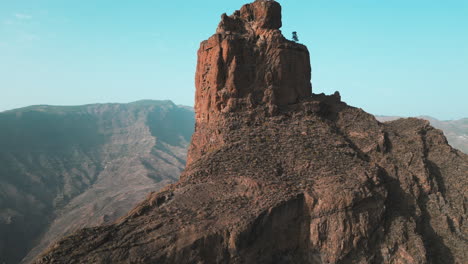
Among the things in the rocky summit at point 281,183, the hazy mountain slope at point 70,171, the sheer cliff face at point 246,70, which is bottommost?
the hazy mountain slope at point 70,171

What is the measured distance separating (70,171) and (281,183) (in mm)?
107758

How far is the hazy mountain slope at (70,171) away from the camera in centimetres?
6850

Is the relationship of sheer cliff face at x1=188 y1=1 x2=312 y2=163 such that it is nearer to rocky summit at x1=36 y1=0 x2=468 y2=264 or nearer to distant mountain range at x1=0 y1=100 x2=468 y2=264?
rocky summit at x1=36 y1=0 x2=468 y2=264

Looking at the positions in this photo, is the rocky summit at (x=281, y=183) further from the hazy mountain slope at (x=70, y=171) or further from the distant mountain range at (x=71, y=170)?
the hazy mountain slope at (x=70, y=171)

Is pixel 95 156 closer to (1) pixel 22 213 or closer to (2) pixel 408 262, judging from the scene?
(1) pixel 22 213

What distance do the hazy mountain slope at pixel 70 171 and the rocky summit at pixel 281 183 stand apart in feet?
162

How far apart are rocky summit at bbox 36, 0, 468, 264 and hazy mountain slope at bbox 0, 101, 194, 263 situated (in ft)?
162

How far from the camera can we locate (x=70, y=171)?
359ft

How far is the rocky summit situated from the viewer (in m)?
15.7

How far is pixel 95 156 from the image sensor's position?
132375mm

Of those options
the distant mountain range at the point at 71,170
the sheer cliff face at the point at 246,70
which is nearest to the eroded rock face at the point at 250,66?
the sheer cliff face at the point at 246,70

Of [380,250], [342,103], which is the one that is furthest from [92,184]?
[380,250]

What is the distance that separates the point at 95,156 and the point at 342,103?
122321 millimetres

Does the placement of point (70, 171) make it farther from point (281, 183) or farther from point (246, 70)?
point (281, 183)
